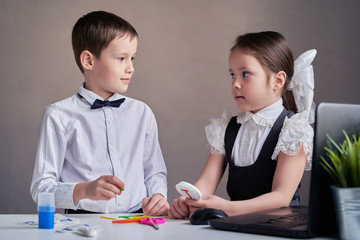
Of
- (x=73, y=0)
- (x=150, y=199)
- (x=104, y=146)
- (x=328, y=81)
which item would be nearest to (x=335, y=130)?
(x=150, y=199)

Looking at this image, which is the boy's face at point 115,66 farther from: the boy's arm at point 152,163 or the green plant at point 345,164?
the green plant at point 345,164

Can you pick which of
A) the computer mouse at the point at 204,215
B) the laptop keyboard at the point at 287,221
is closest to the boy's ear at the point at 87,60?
the computer mouse at the point at 204,215

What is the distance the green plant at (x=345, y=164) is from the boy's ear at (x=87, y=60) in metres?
1.08

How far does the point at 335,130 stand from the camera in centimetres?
107

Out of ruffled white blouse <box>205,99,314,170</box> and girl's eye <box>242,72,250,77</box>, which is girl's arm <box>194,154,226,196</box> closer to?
ruffled white blouse <box>205,99,314,170</box>

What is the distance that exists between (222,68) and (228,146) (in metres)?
1.73

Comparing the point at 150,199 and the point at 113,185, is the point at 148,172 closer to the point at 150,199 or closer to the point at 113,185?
the point at 150,199

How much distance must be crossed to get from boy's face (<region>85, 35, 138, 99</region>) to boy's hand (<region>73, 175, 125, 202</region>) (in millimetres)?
433

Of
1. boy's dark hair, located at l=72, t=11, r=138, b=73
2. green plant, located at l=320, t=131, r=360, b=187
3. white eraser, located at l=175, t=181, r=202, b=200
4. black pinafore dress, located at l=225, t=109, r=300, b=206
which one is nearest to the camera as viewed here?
green plant, located at l=320, t=131, r=360, b=187

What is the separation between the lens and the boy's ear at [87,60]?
1875 mm

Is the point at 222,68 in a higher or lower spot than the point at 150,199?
higher

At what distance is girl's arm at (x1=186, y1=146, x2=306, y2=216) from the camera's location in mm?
1358

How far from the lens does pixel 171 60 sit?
11.2 ft

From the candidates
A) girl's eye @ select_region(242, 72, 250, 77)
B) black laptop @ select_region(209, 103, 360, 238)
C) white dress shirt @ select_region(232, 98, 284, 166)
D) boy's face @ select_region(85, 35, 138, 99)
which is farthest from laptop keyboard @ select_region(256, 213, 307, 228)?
boy's face @ select_region(85, 35, 138, 99)
